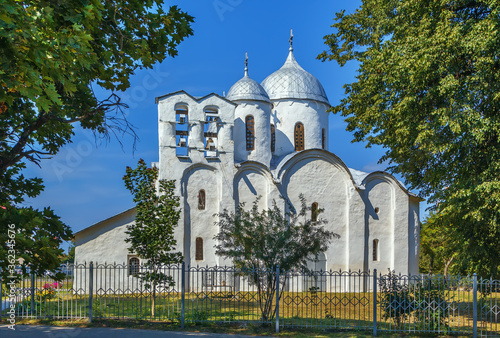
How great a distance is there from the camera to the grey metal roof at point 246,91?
2394 cm

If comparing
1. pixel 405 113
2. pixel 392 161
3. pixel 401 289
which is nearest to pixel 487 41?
pixel 405 113

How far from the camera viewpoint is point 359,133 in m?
15.9

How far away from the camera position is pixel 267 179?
A: 2164 centimetres

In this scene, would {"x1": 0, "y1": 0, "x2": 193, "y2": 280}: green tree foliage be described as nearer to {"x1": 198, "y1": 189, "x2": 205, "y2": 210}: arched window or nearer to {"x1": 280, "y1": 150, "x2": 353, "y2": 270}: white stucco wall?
{"x1": 198, "y1": 189, "x2": 205, "y2": 210}: arched window

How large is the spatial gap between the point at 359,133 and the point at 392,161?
146 cm

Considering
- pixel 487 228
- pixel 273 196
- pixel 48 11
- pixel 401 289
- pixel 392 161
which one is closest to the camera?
pixel 48 11

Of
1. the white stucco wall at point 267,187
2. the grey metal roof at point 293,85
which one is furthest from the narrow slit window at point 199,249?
the grey metal roof at point 293,85

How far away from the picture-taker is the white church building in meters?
20.5

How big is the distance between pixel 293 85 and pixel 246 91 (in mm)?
3368

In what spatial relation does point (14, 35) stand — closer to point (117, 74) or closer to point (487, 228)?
point (117, 74)

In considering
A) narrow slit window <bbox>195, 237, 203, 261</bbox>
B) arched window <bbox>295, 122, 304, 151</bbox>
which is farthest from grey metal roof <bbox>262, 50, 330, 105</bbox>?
narrow slit window <bbox>195, 237, 203, 261</bbox>

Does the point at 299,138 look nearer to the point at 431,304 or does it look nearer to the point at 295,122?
the point at 295,122

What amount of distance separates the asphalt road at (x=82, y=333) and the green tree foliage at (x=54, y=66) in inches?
156

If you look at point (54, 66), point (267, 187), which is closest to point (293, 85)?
point (267, 187)
